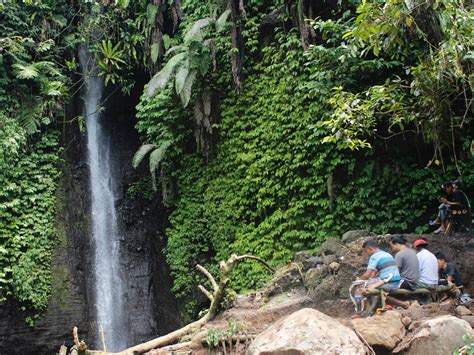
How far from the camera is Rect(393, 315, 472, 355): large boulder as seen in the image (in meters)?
6.16

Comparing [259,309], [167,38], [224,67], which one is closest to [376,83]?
[224,67]

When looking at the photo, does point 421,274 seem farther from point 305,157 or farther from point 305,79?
point 305,79

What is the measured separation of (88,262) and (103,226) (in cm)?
115

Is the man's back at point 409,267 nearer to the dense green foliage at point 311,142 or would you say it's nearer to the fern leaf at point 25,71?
the dense green foliage at point 311,142

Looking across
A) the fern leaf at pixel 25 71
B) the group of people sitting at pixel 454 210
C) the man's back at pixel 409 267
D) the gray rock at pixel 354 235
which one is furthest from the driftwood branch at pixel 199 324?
the fern leaf at pixel 25 71

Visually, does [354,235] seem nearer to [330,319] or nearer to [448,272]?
[448,272]

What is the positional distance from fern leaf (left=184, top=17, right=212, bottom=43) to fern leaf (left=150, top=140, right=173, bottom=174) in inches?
113

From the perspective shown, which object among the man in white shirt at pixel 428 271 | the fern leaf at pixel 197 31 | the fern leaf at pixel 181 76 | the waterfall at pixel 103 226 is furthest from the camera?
the waterfall at pixel 103 226

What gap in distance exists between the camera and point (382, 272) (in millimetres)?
7402

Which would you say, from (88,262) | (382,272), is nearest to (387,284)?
(382,272)

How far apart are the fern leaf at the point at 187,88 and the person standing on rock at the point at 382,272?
7.06m

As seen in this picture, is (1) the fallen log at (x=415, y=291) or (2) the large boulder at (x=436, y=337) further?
(1) the fallen log at (x=415, y=291)

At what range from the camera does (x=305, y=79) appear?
12.5 meters

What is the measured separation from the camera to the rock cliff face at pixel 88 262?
1381 cm
